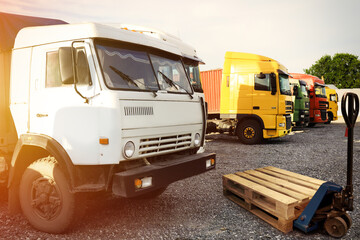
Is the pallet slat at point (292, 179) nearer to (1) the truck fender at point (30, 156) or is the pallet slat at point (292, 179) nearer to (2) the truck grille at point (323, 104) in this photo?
(1) the truck fender at point (30, 156)

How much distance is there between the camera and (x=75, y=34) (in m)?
3.55

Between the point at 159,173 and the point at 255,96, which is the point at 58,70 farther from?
the point at 255,96

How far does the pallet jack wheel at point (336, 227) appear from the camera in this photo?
3.48 meters

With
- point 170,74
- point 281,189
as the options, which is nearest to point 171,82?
point 170,74

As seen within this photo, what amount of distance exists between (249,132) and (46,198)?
28.1 ft

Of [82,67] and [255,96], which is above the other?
[82,67]

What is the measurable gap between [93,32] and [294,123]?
13428mm

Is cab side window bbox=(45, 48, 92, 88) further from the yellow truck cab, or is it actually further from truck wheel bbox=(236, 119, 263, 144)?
→ truck wheel bbox=(236, 119, 263, 144)

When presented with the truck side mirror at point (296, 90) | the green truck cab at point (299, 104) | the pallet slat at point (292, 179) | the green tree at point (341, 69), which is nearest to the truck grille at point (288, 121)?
the truck side mirror at point (296, 90)

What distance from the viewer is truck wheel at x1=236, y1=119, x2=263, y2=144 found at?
11.1m

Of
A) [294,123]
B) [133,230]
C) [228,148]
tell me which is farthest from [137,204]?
[294,123]

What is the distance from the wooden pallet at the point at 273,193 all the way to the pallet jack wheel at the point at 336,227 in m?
0.36

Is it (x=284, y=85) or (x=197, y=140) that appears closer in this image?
(x=197, y=140)

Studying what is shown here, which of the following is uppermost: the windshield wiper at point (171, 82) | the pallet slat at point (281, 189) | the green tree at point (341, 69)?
the green tree at point (341, 69)
